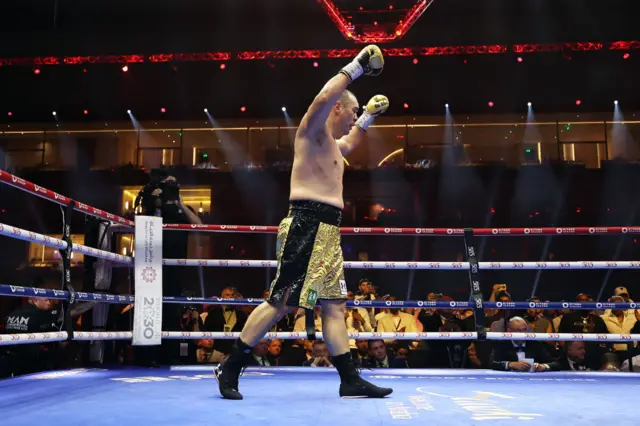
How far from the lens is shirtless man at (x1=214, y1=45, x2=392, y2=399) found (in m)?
2.38

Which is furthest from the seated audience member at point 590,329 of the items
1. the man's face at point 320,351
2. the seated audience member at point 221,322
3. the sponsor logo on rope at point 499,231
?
the seated audience member at point 221,322

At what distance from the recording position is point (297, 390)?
262cm

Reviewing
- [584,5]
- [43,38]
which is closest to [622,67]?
[584,5]

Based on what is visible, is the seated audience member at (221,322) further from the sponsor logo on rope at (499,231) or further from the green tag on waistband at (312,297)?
the green tag on waistband at (312,297)

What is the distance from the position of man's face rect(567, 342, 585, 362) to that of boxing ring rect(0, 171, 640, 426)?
60.0 inches

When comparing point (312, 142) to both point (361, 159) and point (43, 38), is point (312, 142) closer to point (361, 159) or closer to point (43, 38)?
point (361, 159)

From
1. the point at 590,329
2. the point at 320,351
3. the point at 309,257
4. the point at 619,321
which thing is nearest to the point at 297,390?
the point at 309,257

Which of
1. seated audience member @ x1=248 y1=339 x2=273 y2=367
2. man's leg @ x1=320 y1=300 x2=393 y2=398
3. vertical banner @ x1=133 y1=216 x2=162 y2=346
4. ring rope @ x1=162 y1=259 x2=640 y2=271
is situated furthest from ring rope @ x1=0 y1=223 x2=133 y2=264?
seated audience member @ x1=248 y1=339 x2=273 y2=367

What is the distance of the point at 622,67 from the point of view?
11.7 metres

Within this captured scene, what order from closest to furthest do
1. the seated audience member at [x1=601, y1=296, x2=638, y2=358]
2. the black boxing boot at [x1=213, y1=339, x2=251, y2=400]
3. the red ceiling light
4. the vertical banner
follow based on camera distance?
the black boxing boot at [x1=213, y1=339, x2=251, y2=400] < the vertical banner < the seated audience member at [x1=601, y1=296, x2=638, y2=358] < the red ceiling light

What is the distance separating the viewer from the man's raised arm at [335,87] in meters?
2.35

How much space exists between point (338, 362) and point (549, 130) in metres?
10.2

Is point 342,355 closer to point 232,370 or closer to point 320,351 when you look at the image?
point 232,370

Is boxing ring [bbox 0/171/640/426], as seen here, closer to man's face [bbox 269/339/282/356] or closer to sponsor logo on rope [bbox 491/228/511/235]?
sponsor logo on rope [bbox 491/228/511/235]
